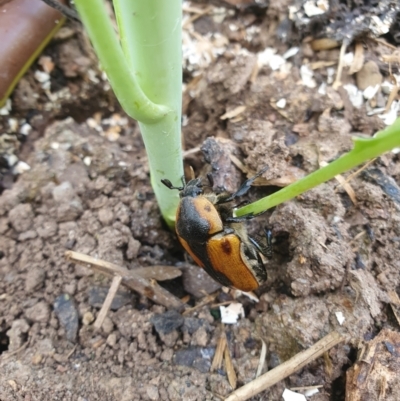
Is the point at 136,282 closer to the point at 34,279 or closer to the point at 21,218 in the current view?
the point at 34,279

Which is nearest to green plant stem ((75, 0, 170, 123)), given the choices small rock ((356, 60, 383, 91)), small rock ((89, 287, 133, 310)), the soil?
the soil

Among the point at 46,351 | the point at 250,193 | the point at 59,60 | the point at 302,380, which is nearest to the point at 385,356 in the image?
the point at 302,380

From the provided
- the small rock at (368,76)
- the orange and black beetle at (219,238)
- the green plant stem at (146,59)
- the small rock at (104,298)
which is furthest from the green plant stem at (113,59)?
the small rock at (368,76)

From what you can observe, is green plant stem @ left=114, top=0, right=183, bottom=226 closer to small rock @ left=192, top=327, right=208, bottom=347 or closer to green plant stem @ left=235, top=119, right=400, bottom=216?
green plant stem @ left=235, top=119, right=400, bottom=216

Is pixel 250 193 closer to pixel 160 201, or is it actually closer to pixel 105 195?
pixel 160 201

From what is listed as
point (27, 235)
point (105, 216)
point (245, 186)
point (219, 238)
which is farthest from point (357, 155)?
point (27, 235)
